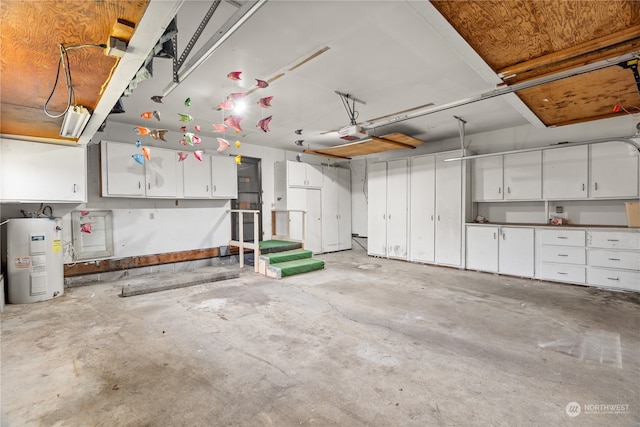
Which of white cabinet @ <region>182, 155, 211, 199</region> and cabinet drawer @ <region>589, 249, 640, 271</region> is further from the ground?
white cabinet @ <region>182, 155, 211, 199</region>

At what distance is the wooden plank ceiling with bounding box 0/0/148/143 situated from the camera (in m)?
1.27

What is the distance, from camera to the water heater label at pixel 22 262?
147 inches

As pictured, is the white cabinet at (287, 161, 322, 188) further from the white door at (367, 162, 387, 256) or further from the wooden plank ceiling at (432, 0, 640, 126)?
the wooden plank ceiling at (432, 0, 640, 126)

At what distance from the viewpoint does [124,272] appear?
501 cm

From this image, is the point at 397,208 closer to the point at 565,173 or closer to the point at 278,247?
the point at 278,247

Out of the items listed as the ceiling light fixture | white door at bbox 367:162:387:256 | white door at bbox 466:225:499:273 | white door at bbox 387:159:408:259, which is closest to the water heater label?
the ceiling light fixture

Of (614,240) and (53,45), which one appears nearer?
(53,45)

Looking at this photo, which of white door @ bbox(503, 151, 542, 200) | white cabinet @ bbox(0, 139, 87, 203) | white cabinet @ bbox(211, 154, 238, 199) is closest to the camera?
white cabinet @ bbox(0, 139, 87, 203)

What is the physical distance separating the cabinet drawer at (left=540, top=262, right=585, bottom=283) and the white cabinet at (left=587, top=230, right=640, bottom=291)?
10 centimetres

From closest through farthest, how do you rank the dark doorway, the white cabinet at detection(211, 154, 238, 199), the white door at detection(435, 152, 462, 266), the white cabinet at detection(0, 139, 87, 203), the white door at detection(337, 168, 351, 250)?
the white cabinet at detection(0, 139, 87, 203) < the white door at detection(435, 152, 462, 266) < the white cabinet at detection(211, 154, 238, 199) < the dark doorway < the white door at detection(337, 168, 351, 250)

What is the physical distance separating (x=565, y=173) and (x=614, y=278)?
1.73 m

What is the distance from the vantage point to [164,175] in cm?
518

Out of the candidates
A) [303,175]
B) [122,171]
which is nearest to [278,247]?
[303,175]

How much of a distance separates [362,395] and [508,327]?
6.51 ft
